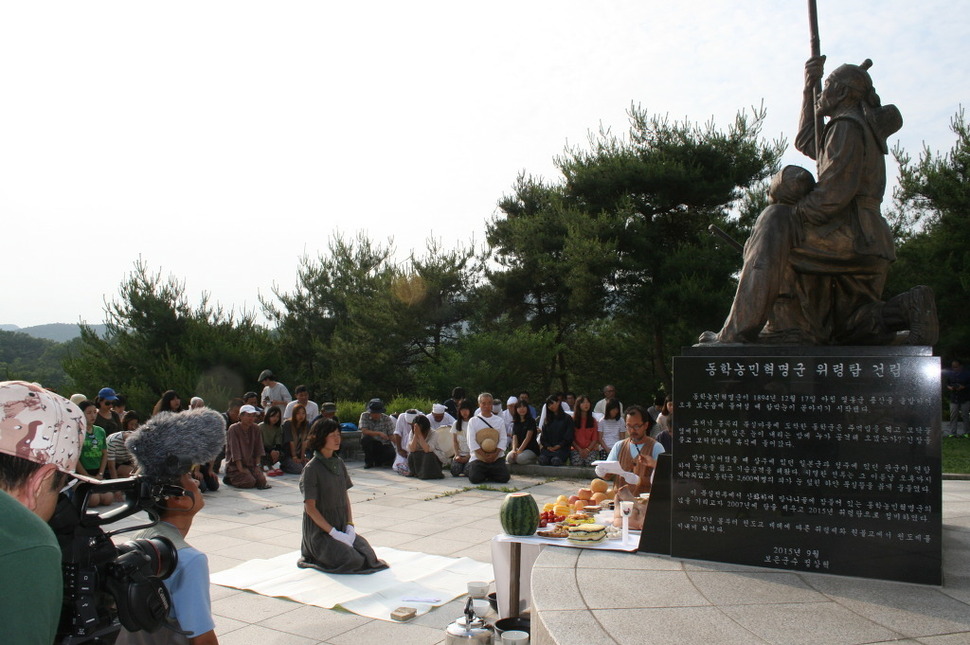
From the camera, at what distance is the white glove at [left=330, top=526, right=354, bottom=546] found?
5445 millimetres

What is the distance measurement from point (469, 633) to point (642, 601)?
101 cm

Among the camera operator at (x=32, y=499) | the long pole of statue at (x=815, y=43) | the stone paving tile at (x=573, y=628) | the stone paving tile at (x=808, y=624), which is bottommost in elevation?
the stone paving tile at (x=573, y=628)

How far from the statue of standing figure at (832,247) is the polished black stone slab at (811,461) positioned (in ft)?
1.11

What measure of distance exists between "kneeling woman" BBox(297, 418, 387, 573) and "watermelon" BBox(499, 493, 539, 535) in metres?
1.58

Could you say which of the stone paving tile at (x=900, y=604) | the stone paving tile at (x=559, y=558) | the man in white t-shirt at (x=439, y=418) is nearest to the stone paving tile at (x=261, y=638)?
the stone paving tile at (x=559, y=558)

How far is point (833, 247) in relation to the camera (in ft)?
13.7

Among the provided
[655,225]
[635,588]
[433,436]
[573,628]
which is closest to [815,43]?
[635,588]

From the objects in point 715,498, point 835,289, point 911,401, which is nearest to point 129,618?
point 715,498

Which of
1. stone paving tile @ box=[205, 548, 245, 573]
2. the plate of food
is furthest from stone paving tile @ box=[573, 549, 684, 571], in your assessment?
stone paving tile @ box=[205, 548, 245, 573]

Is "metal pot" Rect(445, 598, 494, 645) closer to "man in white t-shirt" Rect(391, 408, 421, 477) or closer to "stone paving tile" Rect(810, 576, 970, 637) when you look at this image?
"stone paving tile" Rect(810, 576, 970, 637)

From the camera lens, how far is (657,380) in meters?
22.2

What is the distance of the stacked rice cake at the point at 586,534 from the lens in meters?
4.20

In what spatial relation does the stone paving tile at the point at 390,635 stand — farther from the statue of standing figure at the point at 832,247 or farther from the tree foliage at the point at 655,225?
the tree foliage at the point at 655,225

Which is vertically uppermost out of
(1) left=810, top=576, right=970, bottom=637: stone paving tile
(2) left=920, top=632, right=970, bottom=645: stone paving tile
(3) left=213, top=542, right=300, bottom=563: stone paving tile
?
(2) left=920, top=632, right=970, bottom=645: stone paving tile
